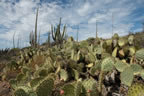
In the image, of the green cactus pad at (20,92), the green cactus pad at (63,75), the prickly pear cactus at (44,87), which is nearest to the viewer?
the green cactus pad at (20,92)

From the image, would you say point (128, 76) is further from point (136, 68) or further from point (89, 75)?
point (89, 75)

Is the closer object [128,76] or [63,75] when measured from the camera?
[128,76]

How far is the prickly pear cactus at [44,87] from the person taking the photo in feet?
4.59

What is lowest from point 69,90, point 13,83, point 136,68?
point 13,83

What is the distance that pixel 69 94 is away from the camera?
1.49m

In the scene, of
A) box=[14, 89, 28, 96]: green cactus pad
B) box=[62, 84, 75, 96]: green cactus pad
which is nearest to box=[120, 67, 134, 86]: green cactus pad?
box=[62, 84, 75, 96]: green cactus pad

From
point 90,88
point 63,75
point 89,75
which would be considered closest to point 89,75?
point 89,75

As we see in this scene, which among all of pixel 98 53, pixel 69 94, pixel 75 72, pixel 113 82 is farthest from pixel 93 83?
pixel 98 53

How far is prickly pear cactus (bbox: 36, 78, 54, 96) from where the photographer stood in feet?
4.59

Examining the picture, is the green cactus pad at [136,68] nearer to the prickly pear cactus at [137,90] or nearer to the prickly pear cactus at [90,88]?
the prickly pear cactus at [137,90]

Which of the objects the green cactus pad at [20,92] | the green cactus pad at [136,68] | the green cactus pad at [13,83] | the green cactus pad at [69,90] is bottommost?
the green cactus pad at [13,83]

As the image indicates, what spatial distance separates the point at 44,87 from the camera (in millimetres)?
1440

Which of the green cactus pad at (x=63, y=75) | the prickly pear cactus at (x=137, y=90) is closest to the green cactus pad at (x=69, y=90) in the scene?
the prickly pear cactus at (x=137, y=90)

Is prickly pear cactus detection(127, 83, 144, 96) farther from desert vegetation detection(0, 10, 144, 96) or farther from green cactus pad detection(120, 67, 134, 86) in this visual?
green cactus pad detection(120, 67, 134, 86)
